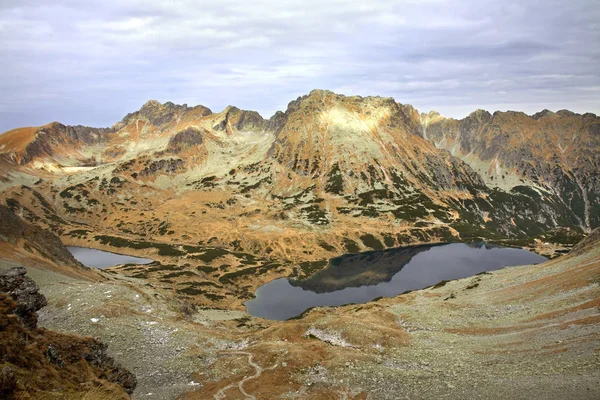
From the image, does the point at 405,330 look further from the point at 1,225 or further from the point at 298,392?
the point at 1,225

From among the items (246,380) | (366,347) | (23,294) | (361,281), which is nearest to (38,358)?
(23,294)

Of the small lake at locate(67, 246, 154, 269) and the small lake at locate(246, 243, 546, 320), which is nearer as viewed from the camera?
the small lake at locate(246, 243, 546, 320)

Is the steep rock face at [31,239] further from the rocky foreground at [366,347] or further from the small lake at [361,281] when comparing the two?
the small lake at [361,281]

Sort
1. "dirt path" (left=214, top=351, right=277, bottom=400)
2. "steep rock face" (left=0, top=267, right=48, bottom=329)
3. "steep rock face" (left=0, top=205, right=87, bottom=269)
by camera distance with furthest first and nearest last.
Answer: "steep rock face" (left=0, top=205, right=87, bottom=269), "dirt path" (left=214, top=351, right=277, bottom=400), "steep rock face" (left=0, top=267, right=48, bottom=329)

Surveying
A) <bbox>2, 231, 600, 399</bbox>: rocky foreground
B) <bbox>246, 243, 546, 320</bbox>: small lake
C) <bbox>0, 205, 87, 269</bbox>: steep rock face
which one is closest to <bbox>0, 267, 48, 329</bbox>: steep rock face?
<bbox>2, 231, 600, 399</bbox>: rocky foreground

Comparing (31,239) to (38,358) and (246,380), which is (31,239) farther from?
(38,358)

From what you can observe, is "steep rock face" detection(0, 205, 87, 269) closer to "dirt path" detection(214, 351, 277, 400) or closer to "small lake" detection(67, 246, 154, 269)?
"dirt path" detection(214, 351, 277, 400)

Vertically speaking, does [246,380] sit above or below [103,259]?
above
